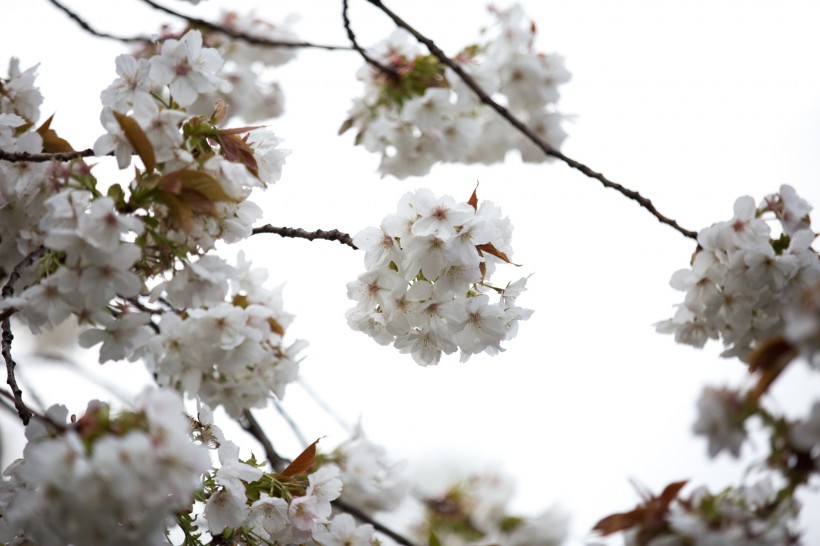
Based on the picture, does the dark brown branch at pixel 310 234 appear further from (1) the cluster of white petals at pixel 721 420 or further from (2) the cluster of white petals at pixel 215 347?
(1) the cluster of white petals at pixel 721 420

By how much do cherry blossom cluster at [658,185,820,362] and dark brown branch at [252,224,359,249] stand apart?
2.36 feet

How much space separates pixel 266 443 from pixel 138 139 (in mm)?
1008

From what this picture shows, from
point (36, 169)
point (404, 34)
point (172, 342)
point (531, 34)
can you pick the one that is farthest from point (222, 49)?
point (172, 342)

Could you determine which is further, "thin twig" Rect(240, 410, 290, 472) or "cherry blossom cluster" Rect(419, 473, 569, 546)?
A: "cherry blossom cluster" Rect(419, 473, 569, 546)

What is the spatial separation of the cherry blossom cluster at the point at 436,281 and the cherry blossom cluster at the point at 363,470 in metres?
1.08

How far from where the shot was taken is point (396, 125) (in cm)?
255

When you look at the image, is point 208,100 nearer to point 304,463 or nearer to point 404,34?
point 304,463

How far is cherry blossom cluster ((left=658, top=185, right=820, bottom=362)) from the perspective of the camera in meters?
1.46

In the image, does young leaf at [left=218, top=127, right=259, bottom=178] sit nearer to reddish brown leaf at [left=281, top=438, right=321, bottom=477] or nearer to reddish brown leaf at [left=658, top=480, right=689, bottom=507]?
reddish brown leaf at [left=281, top=438, right=321, bottom=477]

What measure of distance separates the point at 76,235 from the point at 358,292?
56 cm

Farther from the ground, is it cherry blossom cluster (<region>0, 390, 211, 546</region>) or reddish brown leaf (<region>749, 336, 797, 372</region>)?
cherry blossom cluster (<region>0, 390, 211, 546</region>)

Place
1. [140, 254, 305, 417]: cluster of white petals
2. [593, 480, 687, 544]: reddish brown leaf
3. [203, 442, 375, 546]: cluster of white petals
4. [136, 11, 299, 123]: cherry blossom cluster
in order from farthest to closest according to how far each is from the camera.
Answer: [136, 11, 299, 123]: cherry blossom cluster → [203, 442, 375, 546]: cluster of white petals → [140, 254, 305, 417]: cluster of white petals → [593, 480, 687, 544]: reddish brown leaf

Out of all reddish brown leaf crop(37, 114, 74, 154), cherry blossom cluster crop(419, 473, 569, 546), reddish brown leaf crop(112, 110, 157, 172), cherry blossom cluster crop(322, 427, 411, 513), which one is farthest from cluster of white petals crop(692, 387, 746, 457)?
cherry blossom cluster crop(419, 473, 569, 546)

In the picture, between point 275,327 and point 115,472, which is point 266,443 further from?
point 115,472
